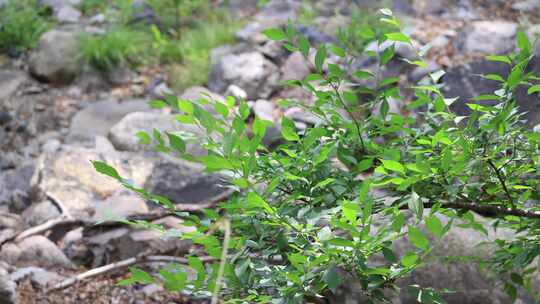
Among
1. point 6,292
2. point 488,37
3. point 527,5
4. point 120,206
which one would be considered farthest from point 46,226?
point 527,5

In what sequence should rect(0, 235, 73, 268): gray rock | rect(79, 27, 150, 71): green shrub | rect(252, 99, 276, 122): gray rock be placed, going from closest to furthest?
rect(0, 235, 73, 268): gray rock
rect(252, 99, 276, 122): gray rock
rect(79, 27, 150, 71): green shrub

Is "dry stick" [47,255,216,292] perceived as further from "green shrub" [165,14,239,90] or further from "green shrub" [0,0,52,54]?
"green shrub" [0,0,52,54]

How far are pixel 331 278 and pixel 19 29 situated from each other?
572 centimetres

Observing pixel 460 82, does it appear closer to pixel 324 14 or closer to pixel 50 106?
pixel 324 14

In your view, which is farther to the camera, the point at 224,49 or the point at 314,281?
the point at 224,49

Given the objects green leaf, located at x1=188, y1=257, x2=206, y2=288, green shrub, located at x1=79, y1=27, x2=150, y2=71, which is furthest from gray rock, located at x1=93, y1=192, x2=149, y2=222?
green leaf, located at x1=188, y1=257, x2=206, y2=288

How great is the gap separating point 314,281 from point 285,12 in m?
5.46

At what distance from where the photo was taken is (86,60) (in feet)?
19.3

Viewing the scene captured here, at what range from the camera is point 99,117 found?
17.5 ft

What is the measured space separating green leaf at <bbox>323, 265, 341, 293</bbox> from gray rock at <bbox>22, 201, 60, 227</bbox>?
9.86 ft

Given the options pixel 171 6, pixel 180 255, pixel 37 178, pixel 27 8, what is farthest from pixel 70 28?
pixel 180 255

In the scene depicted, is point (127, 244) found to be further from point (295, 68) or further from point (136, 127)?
point (295, 68)

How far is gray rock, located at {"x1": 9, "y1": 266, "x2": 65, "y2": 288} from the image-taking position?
3066mm

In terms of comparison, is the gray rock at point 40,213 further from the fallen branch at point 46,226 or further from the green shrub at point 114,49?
the green shrub at point 114,49
